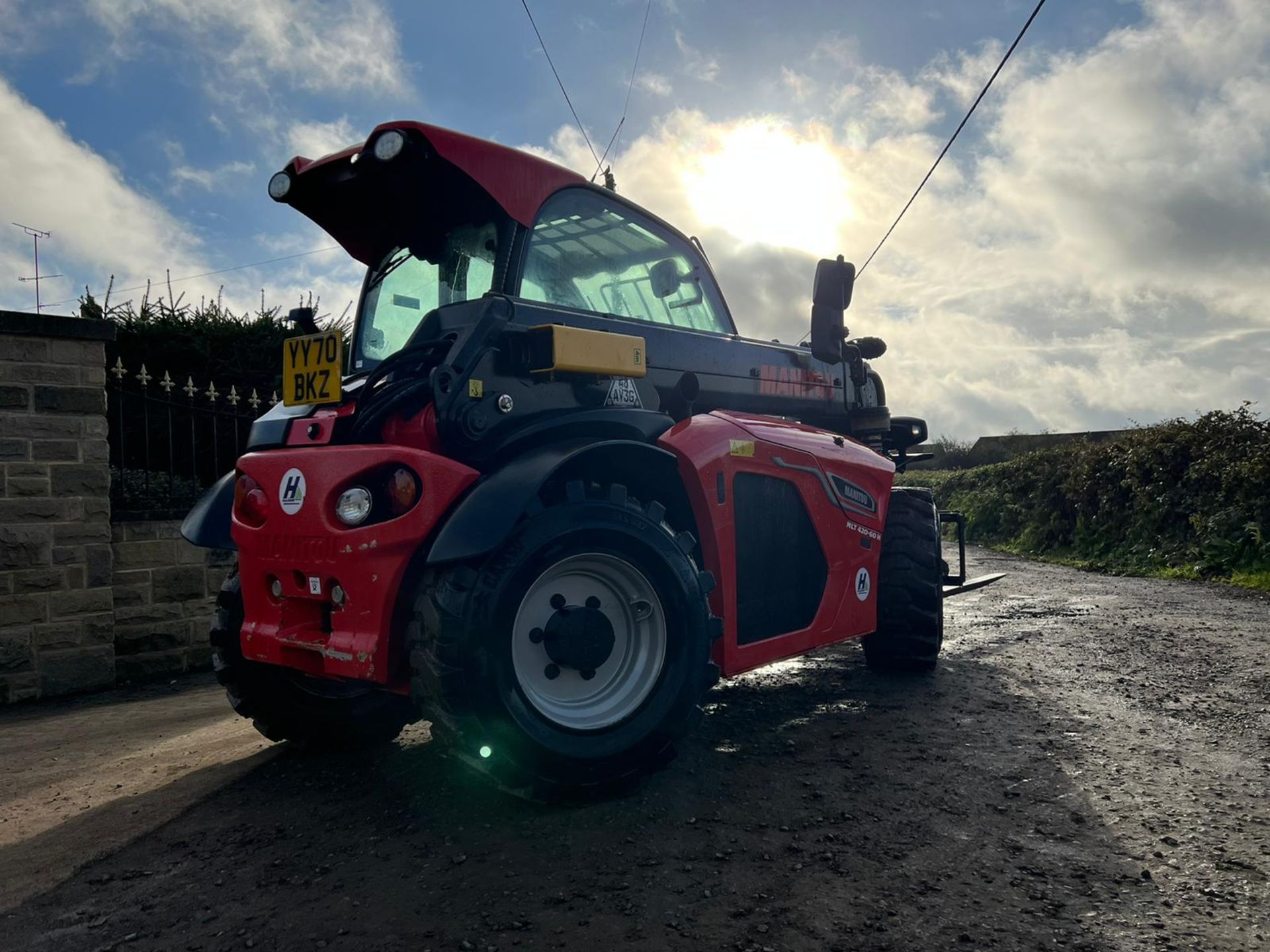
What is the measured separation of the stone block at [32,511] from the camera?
19.2 ft

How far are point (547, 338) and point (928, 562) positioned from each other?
9.17ft

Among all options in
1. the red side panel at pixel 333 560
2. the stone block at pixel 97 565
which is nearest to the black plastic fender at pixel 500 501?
the red side panel at pixel 333 560

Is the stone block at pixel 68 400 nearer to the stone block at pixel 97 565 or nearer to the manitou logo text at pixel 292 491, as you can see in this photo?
the stone block at pixel 97 565

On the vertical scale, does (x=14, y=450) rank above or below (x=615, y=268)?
below

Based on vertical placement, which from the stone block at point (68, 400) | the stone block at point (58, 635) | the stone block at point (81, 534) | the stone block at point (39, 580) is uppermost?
the stone block at point (68, 400)

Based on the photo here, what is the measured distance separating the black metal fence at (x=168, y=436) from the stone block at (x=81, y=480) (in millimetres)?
229

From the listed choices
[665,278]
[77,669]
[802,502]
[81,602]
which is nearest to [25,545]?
[81,602]

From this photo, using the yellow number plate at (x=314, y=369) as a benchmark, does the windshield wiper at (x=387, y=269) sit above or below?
above

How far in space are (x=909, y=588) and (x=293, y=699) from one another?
3.19 meters

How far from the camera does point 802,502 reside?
434cm

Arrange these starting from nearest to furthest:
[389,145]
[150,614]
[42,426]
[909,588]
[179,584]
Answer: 1. [389,145]
2. [909,588]
3. [42,426]
4. [150,614]
5. [179,584]

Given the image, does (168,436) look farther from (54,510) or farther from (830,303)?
(830,303)

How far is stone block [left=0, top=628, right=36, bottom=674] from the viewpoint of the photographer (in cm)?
584

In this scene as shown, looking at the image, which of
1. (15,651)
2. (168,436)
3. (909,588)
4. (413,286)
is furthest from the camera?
(168,436)
